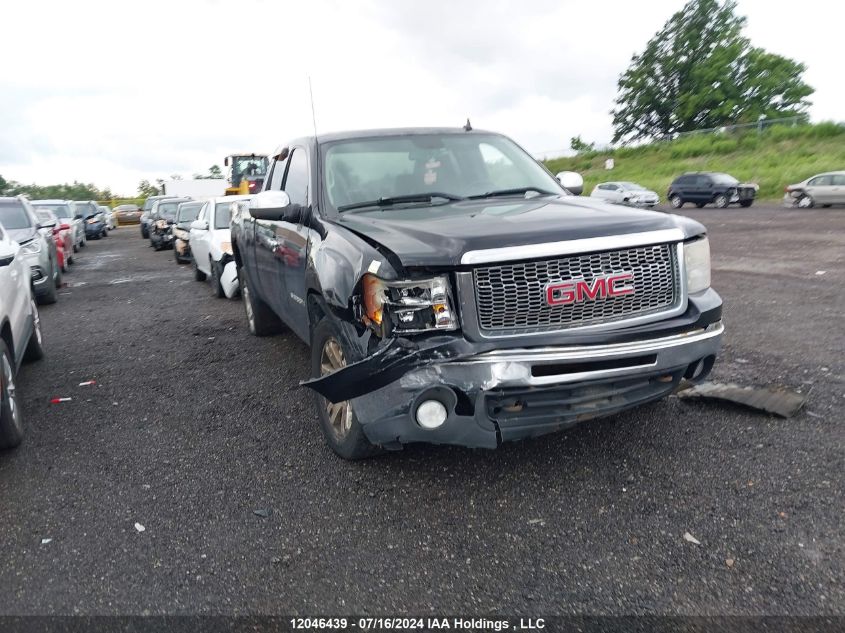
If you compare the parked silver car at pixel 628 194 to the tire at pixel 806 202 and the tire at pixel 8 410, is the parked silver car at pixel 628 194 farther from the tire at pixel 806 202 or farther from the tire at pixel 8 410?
the tire at pixel 8 410

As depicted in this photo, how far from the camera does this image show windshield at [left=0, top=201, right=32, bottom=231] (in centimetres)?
1086

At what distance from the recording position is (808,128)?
132ft

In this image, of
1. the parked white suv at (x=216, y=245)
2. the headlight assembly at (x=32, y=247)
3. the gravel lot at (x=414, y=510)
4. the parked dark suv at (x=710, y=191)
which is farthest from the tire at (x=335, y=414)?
the parked dark suv at (x=710, y=191)

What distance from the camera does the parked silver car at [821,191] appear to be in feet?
84.9

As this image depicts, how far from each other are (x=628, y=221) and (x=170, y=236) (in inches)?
762

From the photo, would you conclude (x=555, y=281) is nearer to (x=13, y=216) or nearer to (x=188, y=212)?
(x=13, y=216)

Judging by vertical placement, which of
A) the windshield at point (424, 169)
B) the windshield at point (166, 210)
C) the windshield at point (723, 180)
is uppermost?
the windshield at point (424, 169)

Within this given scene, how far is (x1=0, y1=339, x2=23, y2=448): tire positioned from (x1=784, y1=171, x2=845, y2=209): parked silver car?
91.7 feet

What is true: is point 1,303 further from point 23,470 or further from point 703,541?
point 703,541

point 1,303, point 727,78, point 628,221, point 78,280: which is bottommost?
point 78,280

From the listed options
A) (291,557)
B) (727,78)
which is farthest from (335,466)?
(727,78)

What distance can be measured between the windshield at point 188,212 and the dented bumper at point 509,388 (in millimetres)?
14605

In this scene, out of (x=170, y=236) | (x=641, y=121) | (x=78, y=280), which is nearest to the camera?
(x=78, y=280)

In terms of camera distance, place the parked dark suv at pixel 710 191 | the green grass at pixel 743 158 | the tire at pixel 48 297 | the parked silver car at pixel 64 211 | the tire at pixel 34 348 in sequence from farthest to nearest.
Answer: the green grass at pixel 743 158 < the parked dark suv at pixel 710 191 < the parked silver car at pixel 64 211 < the tire at pixel 48 297 < the tire at pixel 34 348
